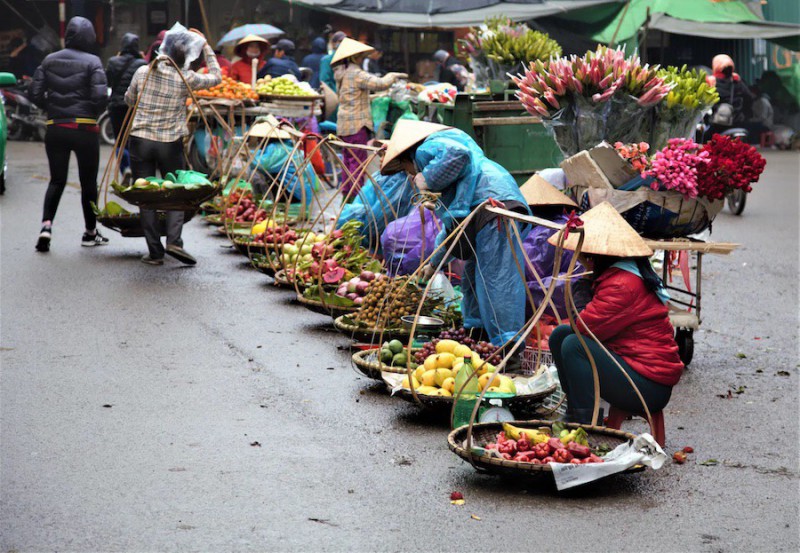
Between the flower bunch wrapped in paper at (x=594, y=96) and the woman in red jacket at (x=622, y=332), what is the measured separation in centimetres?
198

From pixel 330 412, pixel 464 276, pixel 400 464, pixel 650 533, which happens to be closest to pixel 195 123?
pixel 464 276

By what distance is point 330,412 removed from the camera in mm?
5699

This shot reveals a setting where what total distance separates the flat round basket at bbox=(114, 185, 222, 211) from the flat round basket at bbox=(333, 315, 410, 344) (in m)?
2.34

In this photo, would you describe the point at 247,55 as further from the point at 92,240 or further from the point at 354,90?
the point at 92,240

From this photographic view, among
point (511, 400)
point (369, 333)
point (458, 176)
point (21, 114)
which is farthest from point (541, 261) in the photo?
point (21, 114)

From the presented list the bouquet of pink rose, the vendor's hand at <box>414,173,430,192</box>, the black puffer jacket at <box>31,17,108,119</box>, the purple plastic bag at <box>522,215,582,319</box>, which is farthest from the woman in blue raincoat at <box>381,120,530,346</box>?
the black puffer jacket at <box>31,17,108,119</box>

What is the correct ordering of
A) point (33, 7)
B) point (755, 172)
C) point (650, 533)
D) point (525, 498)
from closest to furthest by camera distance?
point (650, 533)
point (525, 498)
point (755, 172)
point (33, 7)

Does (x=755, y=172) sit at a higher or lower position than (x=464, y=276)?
higher

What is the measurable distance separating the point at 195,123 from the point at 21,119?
8765 millimetres

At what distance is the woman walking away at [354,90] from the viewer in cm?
1247

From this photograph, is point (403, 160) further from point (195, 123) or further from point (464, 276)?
point (195, 123)

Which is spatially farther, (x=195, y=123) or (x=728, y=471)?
(x=195, y=123)

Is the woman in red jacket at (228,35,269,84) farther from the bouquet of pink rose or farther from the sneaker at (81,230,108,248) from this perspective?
the bouquet of pink rose

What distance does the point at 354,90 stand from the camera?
12648mm
